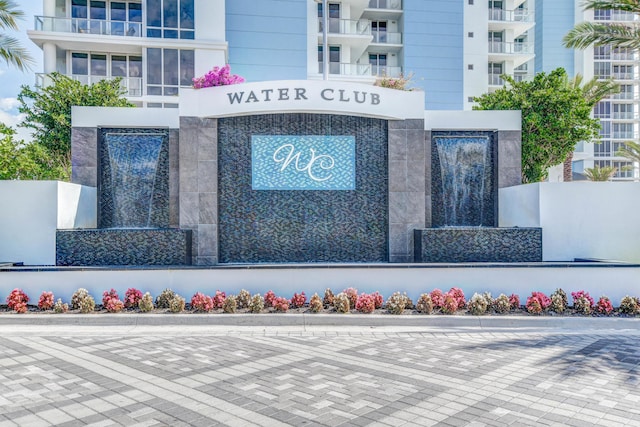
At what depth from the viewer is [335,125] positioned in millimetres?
15500

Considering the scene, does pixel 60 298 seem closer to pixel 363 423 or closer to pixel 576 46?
pixel 363 423

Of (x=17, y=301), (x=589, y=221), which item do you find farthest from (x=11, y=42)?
(x=589, y=221)

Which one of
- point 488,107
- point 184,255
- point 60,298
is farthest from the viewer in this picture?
point 488,107

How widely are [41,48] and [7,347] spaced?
93.4 feet

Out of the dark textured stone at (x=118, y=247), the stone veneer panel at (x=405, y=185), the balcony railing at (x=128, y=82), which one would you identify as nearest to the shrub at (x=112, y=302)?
the dark textured stone at (x=118, y=247)

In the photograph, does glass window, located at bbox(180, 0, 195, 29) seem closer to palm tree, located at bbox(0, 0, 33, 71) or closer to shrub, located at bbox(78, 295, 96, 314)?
palm tree, located at bbox(0, 0, 33, 71)

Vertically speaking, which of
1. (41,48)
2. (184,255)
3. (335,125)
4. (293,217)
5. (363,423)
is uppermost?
(41,48)

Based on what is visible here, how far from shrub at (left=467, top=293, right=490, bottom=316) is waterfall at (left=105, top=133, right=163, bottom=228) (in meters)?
10.6

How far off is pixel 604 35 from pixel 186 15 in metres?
24.0

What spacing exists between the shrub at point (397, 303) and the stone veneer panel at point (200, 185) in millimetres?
6383

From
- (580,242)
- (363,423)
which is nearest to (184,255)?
(363,423)

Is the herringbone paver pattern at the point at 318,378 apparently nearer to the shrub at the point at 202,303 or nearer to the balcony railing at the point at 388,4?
the shrub at the point at 202,303

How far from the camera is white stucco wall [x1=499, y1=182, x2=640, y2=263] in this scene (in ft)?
48.5

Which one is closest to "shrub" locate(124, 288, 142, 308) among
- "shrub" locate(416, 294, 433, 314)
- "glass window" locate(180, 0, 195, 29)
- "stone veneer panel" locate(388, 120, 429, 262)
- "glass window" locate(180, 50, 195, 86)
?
"shrub" locate(416, 294, 433, 314)
